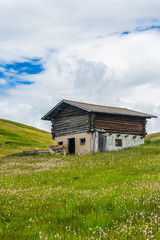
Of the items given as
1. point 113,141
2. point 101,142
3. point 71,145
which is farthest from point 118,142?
point 71,145

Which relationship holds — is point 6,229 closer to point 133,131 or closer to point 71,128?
point 71,128

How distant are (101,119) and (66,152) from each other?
7594 mm

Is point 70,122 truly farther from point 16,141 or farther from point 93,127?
point 16,141

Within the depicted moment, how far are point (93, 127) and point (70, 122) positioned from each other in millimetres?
5293

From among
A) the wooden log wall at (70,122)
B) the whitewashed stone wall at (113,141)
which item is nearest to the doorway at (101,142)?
the whitewashed stone wall at (113,141)

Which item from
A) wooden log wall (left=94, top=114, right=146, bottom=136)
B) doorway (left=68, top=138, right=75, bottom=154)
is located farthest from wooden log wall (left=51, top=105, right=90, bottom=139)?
wooden log wall (left=94, top=114, right=146, bottom=136)

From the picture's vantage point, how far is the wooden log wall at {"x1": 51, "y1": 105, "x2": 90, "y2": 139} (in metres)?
41.1

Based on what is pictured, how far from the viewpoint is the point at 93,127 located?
40.0 m

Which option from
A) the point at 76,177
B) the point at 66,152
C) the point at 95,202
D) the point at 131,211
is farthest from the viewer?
the point at 66,152

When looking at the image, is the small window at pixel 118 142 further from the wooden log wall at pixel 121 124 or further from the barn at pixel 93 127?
the wooden log wall at pixel 121 124

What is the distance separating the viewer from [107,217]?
23.0 ft

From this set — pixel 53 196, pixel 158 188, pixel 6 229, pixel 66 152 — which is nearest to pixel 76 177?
pixel 53 196

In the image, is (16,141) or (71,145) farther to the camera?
(16,141)

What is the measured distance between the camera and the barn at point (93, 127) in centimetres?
3984
